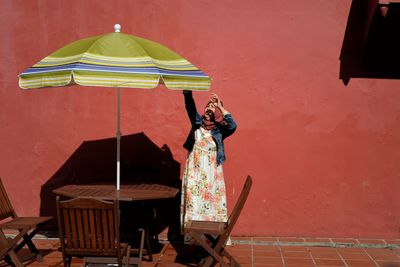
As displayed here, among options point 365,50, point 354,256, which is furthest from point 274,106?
point 354,256

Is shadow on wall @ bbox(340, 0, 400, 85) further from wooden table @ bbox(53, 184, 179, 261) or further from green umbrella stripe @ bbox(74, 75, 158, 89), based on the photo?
green umbrella stripe @ bbox(74, 75, 158, 89)

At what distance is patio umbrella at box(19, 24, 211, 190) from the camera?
172 inches

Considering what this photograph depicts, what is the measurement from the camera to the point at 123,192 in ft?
17.7

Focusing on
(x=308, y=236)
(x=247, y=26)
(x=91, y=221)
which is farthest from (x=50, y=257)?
(x=247, y=26)

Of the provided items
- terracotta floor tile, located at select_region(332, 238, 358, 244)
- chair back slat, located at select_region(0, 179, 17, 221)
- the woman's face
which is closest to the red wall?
terracotta floor tile, located at select_region(332, 238, 358, 244)

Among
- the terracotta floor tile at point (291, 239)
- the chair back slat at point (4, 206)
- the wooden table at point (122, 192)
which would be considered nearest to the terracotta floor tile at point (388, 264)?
the terracotta floor tile at point (291, 239)

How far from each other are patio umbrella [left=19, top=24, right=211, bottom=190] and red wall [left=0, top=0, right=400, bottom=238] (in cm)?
140

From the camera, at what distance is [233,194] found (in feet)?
21.2

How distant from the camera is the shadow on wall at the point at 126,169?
6480mm

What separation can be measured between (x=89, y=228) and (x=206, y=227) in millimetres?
1233

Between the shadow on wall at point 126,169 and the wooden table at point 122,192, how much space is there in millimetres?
554

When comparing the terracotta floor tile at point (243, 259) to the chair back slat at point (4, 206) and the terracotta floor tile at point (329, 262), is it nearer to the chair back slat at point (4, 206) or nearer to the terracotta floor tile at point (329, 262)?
the terracotta floor tile at point (329, 262)

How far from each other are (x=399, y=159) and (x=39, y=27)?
16.0 feet

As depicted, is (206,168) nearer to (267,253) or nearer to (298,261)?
(267,253)
